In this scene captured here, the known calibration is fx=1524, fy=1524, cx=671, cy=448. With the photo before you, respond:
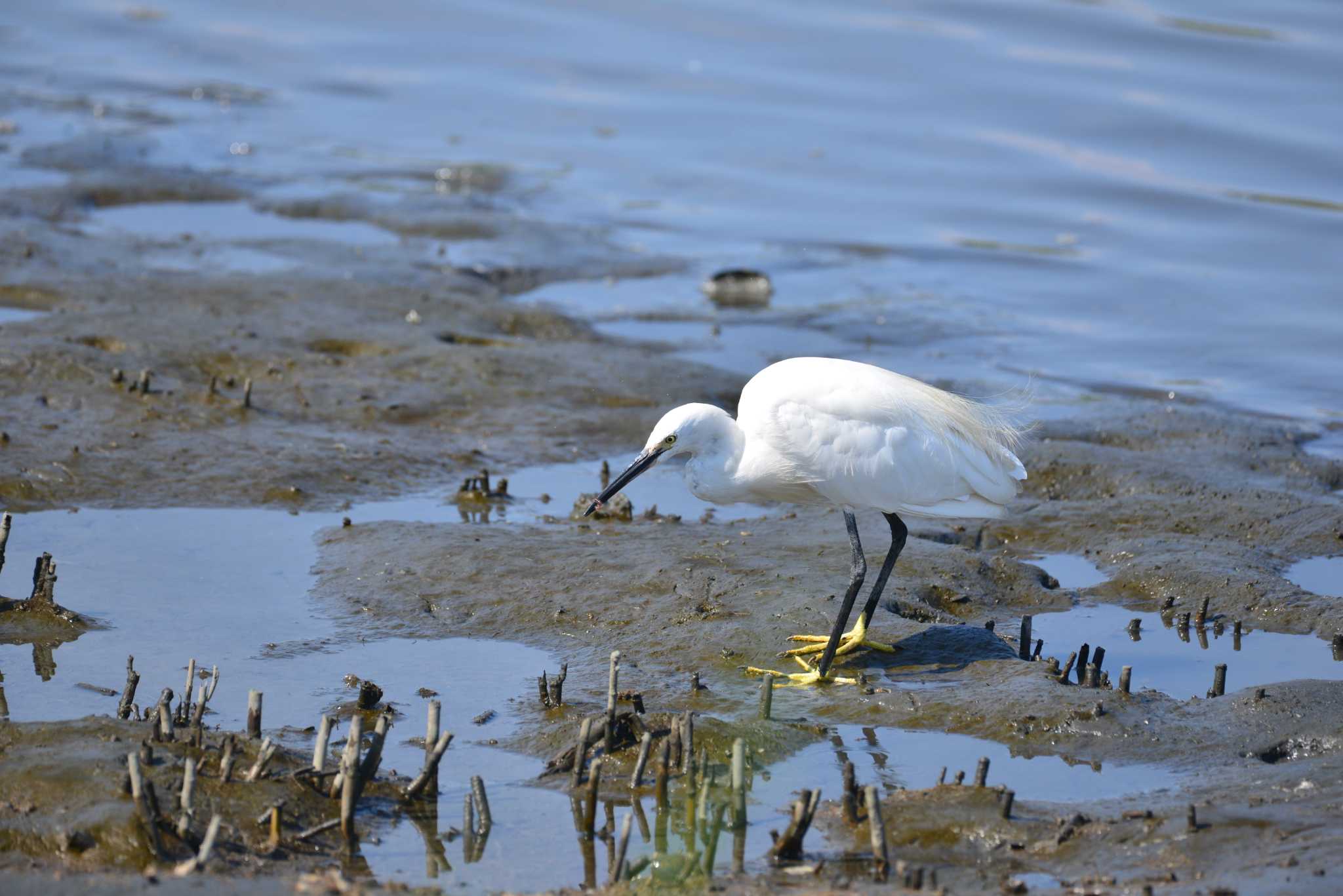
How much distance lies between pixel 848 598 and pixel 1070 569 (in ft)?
6.68

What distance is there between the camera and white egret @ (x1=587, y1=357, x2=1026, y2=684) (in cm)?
651

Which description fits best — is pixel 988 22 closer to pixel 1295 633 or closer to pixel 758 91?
pixel 758 91

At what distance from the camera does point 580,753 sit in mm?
5176

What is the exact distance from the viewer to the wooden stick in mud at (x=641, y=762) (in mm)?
5012

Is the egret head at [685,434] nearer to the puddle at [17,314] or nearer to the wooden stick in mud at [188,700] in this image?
the wooden stick in mud at [188,700]

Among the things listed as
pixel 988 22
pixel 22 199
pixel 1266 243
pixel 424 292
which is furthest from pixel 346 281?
pixel 988 22

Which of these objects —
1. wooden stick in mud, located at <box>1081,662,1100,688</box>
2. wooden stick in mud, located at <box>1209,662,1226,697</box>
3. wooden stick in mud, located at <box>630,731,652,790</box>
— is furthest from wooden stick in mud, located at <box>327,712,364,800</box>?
wooden stick in mud, located at <box>1209,662,1226,697</box>

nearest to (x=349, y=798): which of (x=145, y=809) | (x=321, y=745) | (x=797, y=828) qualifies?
(x=321, y=745)

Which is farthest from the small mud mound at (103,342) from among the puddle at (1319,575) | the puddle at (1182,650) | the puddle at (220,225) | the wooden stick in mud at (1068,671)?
the puddle at (1319,575)

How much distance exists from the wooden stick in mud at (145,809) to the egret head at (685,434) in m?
2.64

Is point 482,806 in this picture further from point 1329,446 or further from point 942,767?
point 1329,446

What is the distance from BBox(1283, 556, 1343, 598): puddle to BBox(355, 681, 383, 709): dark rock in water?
4.53 meters

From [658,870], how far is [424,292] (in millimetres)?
8201

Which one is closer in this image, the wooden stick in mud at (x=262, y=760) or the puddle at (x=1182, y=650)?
the wooden stick in mud at (x=262, y=760)
